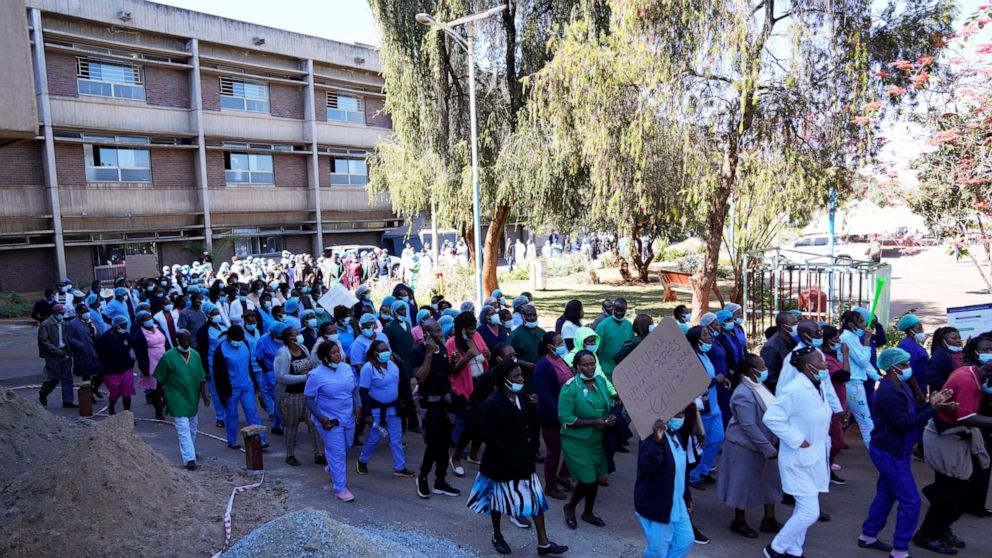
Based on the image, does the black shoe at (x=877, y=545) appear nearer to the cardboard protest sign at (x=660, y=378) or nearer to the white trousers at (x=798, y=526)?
the white trousers at (x=798, y=526)

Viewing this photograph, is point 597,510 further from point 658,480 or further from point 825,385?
point 825,385

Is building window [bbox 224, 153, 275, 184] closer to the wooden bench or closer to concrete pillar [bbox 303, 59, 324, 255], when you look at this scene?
concrete pillar [bbox 303, 59, 324, 255]

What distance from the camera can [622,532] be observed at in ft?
19.6

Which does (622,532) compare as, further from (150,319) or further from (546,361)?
(150,319)

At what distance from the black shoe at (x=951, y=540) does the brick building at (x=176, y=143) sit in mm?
19402

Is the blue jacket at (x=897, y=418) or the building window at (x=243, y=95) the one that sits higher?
the building window at (x=243, y=95)

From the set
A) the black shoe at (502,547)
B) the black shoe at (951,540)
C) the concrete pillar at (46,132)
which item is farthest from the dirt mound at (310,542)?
the concrete pillar at (46,132)

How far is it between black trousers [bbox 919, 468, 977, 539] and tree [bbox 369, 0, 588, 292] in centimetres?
1256

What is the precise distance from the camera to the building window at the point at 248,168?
107ft

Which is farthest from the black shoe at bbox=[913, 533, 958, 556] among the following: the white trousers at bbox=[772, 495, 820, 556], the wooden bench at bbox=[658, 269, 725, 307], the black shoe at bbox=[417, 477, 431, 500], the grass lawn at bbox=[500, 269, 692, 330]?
the wooden bench at bbox=[658, 269, 725, 307]

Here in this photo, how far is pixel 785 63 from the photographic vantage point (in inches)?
459

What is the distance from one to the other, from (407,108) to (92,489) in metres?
14.3

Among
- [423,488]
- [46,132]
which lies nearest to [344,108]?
[46,132]

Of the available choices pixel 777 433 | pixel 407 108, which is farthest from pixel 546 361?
pixel 407 108
